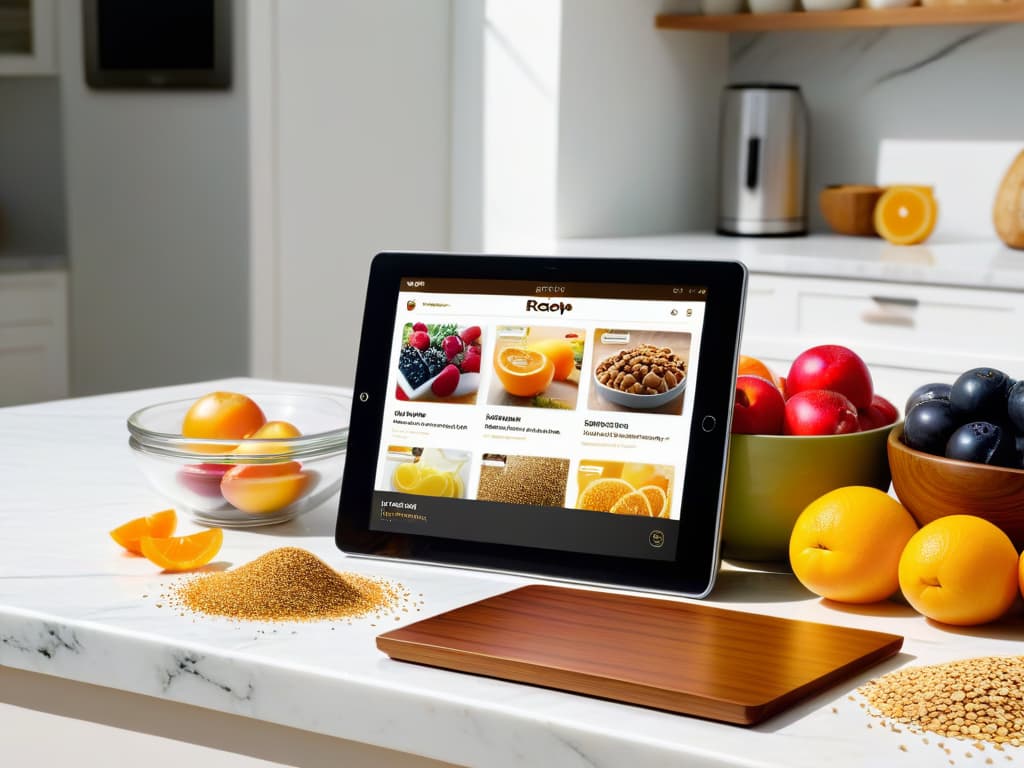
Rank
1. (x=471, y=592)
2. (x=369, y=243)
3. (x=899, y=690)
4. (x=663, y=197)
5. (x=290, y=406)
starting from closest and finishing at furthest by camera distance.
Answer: (x=899, y=690) < (x=471, y=592) < (x=290, y=406) < (x=369, y=243) < (x=663, y=197)

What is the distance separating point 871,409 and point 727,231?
2452 mm

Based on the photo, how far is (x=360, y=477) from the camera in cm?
105

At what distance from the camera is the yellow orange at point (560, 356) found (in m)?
1.02

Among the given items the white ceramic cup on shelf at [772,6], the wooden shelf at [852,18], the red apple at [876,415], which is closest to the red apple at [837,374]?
the red apple at [876,415]

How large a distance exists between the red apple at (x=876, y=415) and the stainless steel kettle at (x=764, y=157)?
2.35 m

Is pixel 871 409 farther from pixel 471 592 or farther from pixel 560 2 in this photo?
pixel 560 2

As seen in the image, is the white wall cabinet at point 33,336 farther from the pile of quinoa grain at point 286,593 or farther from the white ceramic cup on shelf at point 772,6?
the pile of quinoa grain at point 286,593

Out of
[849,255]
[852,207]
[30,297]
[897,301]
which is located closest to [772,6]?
[852,207]

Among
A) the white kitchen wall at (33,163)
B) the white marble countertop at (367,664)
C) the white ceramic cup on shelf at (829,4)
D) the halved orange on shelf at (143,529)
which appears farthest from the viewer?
the white kitchen wall at (33,163)

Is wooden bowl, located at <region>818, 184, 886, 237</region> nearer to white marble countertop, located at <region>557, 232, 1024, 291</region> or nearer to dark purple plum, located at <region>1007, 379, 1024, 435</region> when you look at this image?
white marble countertop, located at <region>557, 232, 1024, 291</region>

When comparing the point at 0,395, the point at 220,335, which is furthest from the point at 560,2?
the point at 0,395

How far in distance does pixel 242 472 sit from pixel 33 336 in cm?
293

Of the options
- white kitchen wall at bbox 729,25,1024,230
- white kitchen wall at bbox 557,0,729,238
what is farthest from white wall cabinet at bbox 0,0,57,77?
white kitchen wall at bbox 729,25,1024,230

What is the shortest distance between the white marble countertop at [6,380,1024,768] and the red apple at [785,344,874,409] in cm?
16
